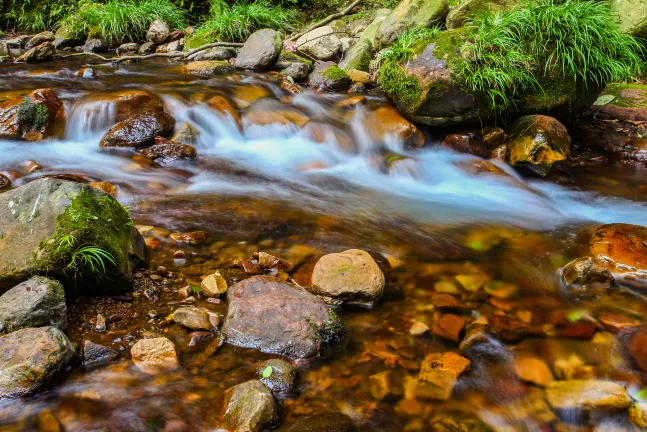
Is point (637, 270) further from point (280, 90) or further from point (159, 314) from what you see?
point (280, 90)

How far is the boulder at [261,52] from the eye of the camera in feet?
31.1

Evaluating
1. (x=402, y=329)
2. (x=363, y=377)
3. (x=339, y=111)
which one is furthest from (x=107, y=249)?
(x=339, y=111)

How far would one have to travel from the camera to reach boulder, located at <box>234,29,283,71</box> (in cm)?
949

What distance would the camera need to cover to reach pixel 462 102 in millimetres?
6242

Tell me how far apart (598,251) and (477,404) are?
2292mm

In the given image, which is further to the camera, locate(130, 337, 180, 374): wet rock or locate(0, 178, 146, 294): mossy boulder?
locate(0, 178, 146, 294): mossy boulder

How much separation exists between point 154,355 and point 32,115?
525cm

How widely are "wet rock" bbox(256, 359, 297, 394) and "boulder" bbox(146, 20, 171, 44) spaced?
11.5 meters

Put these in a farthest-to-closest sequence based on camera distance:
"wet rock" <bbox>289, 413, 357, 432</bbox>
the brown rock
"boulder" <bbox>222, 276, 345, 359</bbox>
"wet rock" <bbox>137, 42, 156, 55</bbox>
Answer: "wet rock" <bbox>137, 42, 156, 55</bbox>, the brown rock, "boulder" <bbox>222, 276, 345, 359</bbox>, "wet rock" <bbox>289, 413, 357, 432</bbox>

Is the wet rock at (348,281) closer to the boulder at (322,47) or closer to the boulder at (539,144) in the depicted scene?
the boulder at (539,144)

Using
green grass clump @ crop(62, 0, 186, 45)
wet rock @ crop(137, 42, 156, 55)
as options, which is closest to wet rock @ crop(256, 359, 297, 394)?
wet rock @ crop(137, 42, 156, 55)

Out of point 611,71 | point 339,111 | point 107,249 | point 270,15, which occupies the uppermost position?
point 270,15

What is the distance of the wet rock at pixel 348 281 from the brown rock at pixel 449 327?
1.45 ft

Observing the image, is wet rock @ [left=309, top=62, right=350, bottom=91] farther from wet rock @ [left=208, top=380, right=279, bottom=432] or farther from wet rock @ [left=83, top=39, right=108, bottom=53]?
wet rock @ [left=208, top=380, right=279, bottom=432]
